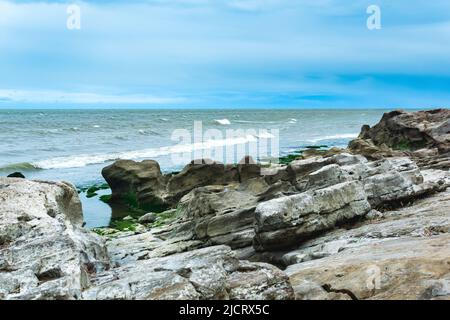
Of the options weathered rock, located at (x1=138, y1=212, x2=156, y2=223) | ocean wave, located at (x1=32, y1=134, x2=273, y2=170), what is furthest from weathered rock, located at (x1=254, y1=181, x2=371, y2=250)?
ocean wave, located at (x1=32, y1=134, x2=273, y2=170)

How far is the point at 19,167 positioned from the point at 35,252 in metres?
41.9

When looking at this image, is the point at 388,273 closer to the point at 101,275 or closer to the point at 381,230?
the point at 381,230

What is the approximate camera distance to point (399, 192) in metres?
18.3

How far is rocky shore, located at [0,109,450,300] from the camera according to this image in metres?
9.08

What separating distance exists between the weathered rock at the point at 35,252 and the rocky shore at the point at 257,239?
0.03 m

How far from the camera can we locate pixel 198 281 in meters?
8.93

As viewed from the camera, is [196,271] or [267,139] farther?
[267,139]

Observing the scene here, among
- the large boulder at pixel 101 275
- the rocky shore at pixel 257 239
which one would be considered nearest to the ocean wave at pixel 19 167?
the rocky shore at pixel 257 239

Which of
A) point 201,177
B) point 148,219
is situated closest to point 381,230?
point 148,219

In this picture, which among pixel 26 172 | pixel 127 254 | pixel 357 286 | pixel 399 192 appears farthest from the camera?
pixel 26 172

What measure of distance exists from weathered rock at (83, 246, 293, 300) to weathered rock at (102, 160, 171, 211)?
73.5 ft

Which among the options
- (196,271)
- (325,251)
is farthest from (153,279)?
(325,251)

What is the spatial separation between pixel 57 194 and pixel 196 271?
7893mm
